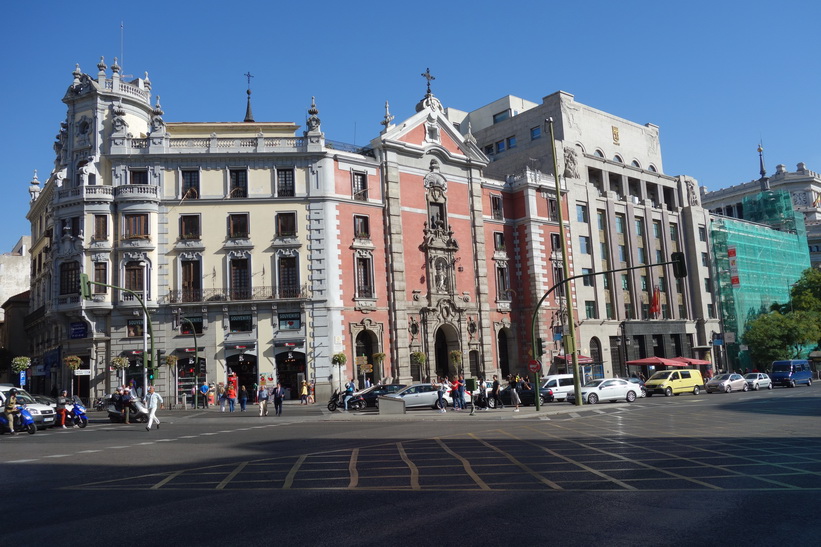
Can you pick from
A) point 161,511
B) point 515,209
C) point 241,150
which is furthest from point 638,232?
point 161,511

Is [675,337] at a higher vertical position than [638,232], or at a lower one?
lower

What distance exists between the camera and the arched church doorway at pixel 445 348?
46.2 m

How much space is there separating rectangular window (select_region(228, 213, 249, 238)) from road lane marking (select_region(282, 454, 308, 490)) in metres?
27.2

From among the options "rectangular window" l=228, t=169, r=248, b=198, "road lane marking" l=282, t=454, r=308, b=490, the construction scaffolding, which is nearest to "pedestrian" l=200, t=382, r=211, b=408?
"rectangular window" l=228, t=169, r=248, b=198

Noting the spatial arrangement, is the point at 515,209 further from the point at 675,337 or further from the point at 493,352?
the point at 675,337

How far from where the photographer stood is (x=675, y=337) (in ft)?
200

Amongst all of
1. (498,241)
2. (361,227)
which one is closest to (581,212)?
(498,241)

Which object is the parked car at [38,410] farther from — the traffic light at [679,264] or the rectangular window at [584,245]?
the rectangular window at [584,245]

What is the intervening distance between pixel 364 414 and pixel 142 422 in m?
9.82

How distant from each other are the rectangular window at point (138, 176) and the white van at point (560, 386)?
26827 millimetres

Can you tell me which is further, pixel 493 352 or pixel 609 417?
pixel 493 352

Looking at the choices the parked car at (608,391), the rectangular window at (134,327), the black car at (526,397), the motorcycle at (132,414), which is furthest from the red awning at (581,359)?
the motorcycle at (132,414)

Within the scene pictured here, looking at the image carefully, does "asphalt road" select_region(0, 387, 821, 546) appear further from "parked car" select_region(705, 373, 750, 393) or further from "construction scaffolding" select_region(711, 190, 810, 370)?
"construction scaffolding" select_region(711, 190, 810, 370)

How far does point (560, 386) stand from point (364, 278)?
48.0 feet
